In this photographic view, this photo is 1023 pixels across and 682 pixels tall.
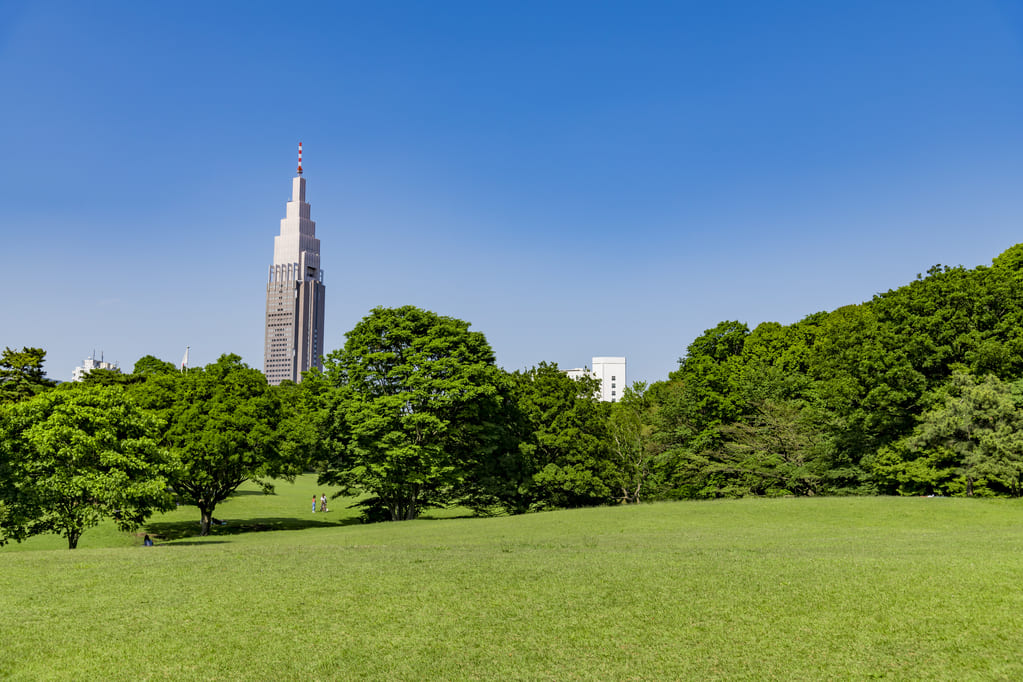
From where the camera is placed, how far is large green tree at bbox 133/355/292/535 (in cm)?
4053

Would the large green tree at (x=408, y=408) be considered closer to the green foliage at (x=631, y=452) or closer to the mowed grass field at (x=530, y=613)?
the green foliage at (x=631, y=452)

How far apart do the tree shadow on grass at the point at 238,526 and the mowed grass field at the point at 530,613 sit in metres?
23.1

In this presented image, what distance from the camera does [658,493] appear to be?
189 feet

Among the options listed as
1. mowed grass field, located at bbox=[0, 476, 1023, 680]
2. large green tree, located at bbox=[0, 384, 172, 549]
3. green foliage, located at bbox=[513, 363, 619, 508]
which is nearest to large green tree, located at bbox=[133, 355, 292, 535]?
large green tree, located at bbox=[0, 384, 172, 549]

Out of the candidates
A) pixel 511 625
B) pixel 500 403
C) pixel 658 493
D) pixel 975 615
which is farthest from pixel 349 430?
pixel 975 615

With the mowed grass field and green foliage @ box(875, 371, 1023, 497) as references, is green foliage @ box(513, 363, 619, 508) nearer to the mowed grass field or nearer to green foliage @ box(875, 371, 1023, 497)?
green foliage @ box(875, 371, 1023, 497)

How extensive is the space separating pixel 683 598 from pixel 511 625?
3.82 metres

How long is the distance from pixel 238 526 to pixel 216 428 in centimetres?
979

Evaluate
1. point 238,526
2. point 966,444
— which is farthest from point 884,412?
point 238,526

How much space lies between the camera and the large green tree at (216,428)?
40.5 m

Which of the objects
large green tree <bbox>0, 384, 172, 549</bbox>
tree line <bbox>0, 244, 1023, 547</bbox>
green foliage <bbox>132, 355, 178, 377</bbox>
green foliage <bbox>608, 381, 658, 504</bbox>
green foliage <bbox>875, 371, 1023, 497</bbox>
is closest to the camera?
large green tree <bbox>0, 384, 172, 549</bbox>

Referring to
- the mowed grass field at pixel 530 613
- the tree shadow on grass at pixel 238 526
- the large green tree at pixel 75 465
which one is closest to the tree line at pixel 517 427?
the large green tree at pixel 75 465

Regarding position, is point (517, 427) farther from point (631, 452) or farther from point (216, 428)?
point (216, 428)

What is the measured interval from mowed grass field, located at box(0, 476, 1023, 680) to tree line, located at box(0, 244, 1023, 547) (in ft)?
27.7
